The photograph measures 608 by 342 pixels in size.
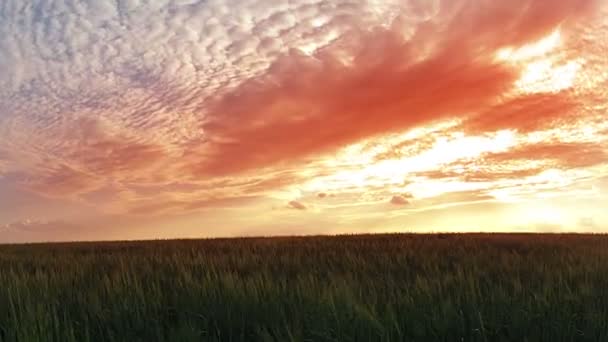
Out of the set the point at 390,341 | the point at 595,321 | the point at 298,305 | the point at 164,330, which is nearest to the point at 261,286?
the point at 298,305

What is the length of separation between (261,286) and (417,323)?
1480 mm

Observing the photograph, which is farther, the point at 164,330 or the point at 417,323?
the point at 164,330

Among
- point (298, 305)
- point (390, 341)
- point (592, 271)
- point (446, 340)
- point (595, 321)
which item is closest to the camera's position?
point (390, 341)

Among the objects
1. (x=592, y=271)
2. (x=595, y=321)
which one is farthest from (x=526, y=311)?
(x=592, y=271)

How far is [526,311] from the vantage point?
3.34 meters

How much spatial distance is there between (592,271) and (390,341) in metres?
3.78

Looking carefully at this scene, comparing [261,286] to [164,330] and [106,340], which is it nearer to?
[164,330]

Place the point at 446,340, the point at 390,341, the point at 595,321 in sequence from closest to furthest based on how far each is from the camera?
the point at 390,341 → the point at 446,340 → the point at 595,321

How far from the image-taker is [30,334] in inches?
111

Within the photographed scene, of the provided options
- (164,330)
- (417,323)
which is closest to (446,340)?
(417,323)

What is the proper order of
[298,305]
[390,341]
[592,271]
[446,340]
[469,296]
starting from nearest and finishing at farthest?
[390,341], [446,340], [298,305], [469,296], [592,271]

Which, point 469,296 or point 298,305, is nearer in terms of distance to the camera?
point 298,305

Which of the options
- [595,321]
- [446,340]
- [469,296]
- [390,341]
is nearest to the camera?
[390,341]

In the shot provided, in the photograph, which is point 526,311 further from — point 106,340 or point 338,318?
point 106,340
